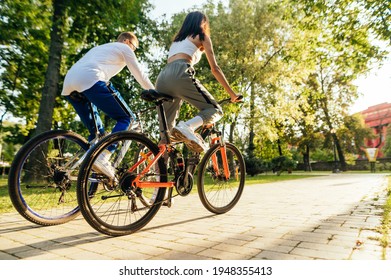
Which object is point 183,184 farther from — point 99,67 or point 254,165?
point 254,165

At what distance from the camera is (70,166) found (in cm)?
322

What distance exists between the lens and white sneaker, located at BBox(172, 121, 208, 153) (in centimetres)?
326

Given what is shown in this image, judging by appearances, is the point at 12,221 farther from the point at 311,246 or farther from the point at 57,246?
the point at 311,246

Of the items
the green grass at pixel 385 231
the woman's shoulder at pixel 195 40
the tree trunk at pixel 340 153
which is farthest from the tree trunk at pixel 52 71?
the tree trunk at pixel 340 153

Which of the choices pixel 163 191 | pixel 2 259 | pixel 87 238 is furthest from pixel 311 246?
pixel 2 259

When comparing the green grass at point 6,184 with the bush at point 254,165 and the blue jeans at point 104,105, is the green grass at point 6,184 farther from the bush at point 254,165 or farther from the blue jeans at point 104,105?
the bush at point 254,165

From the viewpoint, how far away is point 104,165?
2812mm

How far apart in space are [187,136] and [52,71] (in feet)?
32.1

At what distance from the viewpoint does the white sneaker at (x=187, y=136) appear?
3256 mm

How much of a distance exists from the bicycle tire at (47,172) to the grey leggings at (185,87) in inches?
43.5

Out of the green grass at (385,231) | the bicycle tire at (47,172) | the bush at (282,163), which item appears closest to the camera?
the green grass at (385,231)
